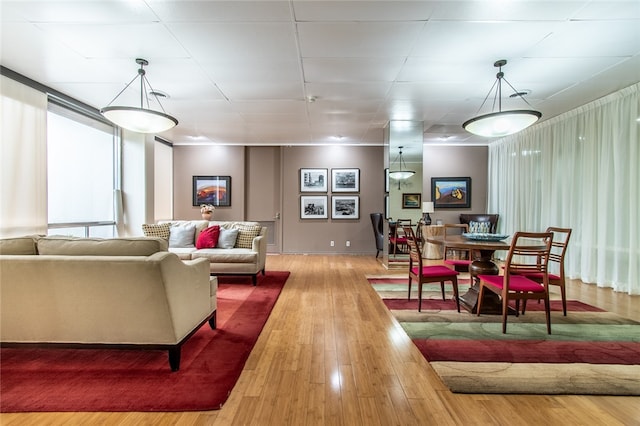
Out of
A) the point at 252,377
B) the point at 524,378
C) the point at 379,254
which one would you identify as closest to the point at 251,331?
the point at 252,377

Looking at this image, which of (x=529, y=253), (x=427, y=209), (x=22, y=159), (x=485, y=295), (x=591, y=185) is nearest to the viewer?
(x=529, y=253)

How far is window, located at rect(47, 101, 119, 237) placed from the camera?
4453mm

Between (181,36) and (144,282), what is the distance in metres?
2.29

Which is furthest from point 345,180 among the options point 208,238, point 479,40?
point 479,40

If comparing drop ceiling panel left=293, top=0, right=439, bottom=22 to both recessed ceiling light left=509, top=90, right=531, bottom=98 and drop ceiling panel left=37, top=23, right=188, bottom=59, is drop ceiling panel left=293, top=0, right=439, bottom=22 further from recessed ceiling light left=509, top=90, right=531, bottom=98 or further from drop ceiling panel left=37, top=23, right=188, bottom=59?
recessed ceiling light left=509, top=90, right=531, bottom=98

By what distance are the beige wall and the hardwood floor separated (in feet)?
15.1

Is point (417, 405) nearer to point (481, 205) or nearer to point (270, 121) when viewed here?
point (270, 121)

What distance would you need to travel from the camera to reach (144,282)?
1.97 meters

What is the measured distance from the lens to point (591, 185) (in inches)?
178

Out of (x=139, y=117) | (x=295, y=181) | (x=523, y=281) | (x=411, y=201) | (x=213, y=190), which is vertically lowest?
(x=523, y=281)

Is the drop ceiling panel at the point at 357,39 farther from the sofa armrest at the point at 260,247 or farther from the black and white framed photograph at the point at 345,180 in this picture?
the black and white framed photograph at the point at 345,180

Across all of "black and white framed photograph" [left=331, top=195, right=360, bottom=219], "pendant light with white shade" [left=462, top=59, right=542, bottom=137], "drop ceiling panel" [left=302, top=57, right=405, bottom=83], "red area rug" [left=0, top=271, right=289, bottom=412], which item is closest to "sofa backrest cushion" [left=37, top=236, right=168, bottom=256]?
"red area rug" [left=0, top=271, right=289, bottom=412]

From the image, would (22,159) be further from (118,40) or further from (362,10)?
(362,10)

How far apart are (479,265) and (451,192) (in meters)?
4.42
